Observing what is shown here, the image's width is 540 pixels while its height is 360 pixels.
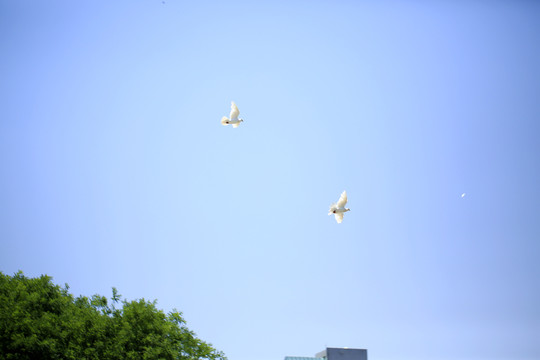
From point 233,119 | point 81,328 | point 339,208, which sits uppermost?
point 233,119

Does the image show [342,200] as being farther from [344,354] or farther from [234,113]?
[344,354]

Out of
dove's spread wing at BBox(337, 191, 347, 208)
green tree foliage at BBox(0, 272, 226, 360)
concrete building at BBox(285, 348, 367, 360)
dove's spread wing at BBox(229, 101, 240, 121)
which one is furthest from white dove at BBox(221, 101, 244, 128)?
concrete building at BBox(285, 348, 367, 360)

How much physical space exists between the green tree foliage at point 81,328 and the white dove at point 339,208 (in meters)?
12.7

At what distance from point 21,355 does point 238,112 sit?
20.8 metres

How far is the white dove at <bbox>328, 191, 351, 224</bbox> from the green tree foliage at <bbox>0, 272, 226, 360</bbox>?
12738 millimetres

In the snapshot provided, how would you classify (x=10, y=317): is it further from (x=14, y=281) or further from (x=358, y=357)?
(x=358, y=357)

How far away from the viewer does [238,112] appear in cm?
4194

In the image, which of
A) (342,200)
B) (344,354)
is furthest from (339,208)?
(344,354)

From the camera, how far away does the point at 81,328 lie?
3756cm

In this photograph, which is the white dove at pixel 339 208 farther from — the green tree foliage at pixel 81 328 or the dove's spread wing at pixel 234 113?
the green tree foliage at pixel 81 328

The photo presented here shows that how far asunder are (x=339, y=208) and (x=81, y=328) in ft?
60.8

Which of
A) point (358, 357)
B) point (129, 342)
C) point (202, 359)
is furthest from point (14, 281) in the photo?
point (358, 357)

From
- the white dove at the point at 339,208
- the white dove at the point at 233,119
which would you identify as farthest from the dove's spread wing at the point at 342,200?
the white dove at the point at 233,119

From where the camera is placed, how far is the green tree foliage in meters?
36.3
